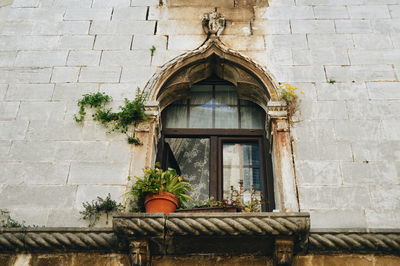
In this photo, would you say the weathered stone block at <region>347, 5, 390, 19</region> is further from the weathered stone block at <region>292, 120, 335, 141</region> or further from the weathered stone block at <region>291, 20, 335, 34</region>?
the weathered stone block at <region>292, 120, 335, 141</region>

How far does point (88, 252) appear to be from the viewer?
5.18 meters

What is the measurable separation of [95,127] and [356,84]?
12.3 feet

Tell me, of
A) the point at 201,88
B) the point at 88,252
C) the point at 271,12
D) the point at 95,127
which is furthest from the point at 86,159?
the point at 271,12

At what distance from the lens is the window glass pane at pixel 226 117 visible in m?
7.05

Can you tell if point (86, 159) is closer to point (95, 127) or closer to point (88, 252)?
point (95, 127)

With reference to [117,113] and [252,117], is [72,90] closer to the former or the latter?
[117,113]

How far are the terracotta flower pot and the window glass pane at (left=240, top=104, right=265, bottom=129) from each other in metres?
2.13

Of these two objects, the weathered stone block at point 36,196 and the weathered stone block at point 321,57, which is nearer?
the weathered stone block at point 36,196

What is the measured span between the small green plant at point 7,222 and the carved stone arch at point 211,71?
8.14 feet

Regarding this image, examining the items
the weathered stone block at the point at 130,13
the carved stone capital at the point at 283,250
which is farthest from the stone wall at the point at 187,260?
the weathered stone block at the point at 130,13

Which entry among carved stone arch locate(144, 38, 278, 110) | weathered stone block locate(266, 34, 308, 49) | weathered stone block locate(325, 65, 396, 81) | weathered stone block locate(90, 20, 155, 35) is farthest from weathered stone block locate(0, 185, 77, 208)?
weathered stone block locate(325, 65, 396, 81)

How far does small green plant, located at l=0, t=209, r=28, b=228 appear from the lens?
18.0 feet

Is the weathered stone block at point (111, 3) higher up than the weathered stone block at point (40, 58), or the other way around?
the weathered stone block at point (111, 3)

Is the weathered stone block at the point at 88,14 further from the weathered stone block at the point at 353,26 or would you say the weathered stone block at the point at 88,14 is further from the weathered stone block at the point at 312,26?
the weathered stone block at the point at 353,26
